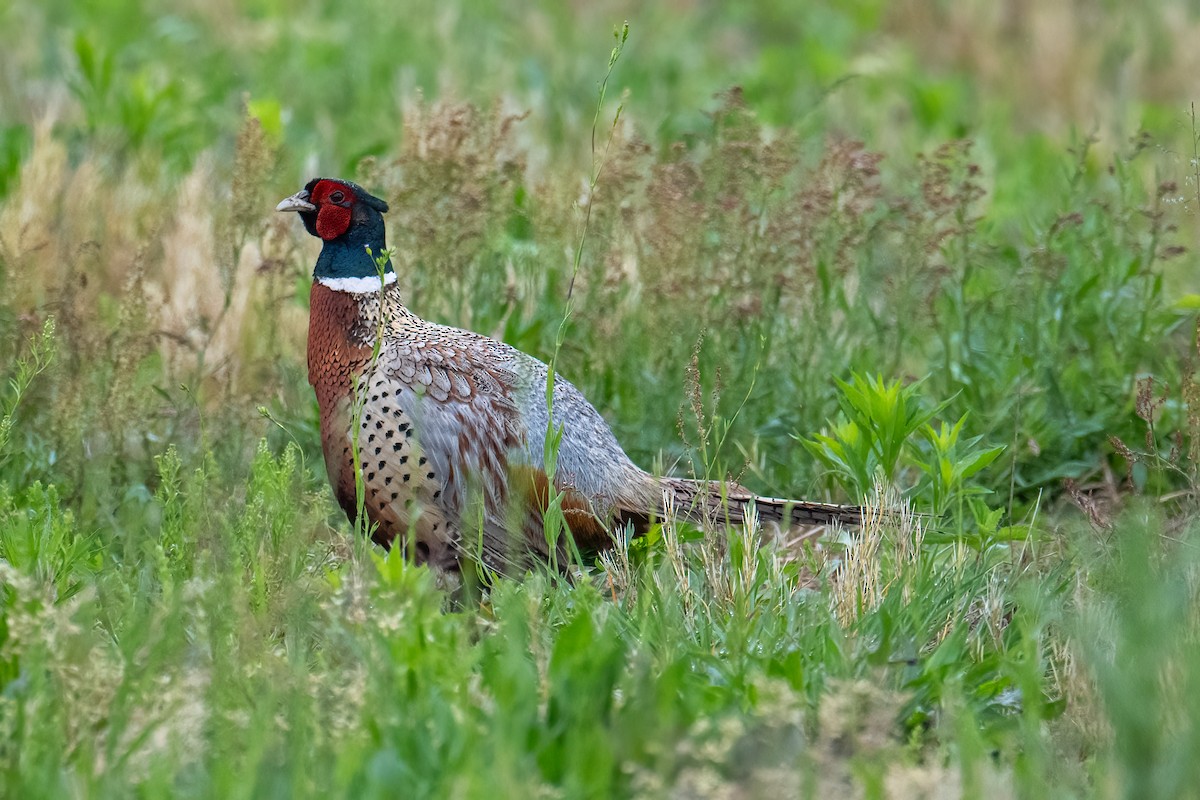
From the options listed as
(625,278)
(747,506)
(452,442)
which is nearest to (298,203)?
(452,442)

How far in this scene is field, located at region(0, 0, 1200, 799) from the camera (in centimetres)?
268

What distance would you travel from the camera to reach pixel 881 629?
3.38m

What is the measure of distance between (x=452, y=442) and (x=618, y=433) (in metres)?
0.93

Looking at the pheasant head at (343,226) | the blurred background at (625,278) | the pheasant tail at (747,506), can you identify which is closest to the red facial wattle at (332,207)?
the pheasant head at (343,226)

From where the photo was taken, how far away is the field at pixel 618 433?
2.68 meters

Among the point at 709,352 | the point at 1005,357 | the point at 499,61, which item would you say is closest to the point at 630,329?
the point at 709,352

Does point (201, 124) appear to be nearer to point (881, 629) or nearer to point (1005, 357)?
point (1005, 357)

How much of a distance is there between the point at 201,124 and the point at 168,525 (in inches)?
184

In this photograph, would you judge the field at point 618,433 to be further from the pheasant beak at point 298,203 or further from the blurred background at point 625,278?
the pheasant beak at point 298,203

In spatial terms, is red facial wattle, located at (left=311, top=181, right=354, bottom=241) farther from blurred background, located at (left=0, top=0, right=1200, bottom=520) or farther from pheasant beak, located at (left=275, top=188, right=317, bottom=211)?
blurred background, located at (left=0, top=0, right=1200, bottom=520)

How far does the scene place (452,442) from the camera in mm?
4172

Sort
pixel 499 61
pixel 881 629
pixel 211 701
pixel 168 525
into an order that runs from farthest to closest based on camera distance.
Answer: pixel 499 61, pixel 168 525, pixel 881 629, pixel 211 701

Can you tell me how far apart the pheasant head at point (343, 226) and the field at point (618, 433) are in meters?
0.38

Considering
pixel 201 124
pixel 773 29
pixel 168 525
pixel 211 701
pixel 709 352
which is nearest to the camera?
pixel 211 701
